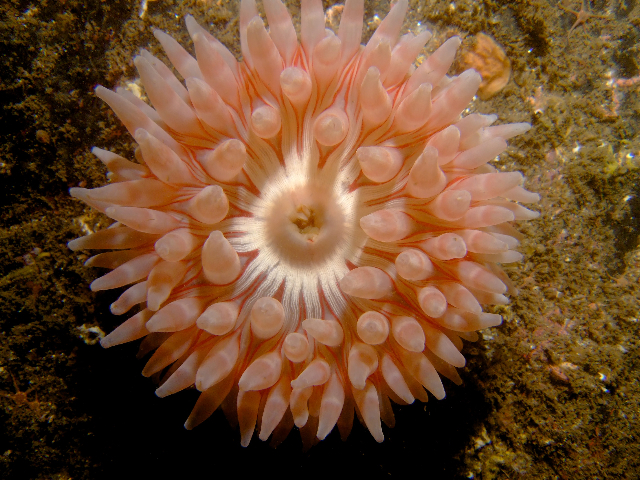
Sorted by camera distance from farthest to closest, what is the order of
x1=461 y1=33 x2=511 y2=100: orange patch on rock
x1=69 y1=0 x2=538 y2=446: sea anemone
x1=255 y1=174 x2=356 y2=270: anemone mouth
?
x1=461 y1=33 x2=511 y2=100: orange patch on rock → x1=255 y1=174 x2=356 y2=270: anemone mouth → x1=69 y1=0 x2=538 y2=446: sea anemone

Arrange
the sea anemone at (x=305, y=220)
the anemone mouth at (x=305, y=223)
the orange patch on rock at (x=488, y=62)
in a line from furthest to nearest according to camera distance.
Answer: the orange patch on rock at (x=488, y=62), the anemone mouth at (x=305, y=223), the sea anemone at (x=305, y=220)

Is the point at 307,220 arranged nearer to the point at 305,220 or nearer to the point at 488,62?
the point at 305,220

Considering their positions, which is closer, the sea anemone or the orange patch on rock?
the sea anemone

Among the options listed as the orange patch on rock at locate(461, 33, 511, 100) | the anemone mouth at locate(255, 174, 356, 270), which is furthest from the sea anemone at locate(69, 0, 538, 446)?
the orange patch on rock at locate(461, 33, 511, 100)

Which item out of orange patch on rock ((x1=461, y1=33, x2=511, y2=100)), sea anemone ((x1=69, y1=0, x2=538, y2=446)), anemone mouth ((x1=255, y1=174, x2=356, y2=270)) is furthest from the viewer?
orange patch on rock ((x1=461, y1=33, x2=511, y2=100))

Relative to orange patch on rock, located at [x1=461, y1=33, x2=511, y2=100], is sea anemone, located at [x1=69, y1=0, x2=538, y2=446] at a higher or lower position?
lower

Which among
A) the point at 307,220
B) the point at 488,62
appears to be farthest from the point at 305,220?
the point at 488,62

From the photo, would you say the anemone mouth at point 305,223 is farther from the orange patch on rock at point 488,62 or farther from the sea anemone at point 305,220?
the orange patch on rock at point 488,62

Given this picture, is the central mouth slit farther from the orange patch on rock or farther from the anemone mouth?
the orange patch on rock

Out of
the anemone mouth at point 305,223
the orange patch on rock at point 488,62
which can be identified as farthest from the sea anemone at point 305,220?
the orange patch on rock at point 488,62
